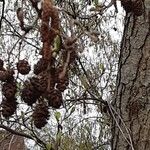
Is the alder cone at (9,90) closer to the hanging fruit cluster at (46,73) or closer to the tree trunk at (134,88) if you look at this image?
the hanging fruit cluster at (46,73)

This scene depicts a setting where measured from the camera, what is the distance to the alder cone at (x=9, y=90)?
804 millimetres

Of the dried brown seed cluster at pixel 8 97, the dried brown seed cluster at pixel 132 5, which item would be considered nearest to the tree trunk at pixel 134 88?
the dried brown seed cluster at pixel 132 5

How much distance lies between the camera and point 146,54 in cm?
158

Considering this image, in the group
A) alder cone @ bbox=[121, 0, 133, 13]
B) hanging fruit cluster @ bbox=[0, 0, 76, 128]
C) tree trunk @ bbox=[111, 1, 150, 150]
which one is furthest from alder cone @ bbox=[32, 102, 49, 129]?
tree trunk @ bbox=[111, 1, 150, 150]

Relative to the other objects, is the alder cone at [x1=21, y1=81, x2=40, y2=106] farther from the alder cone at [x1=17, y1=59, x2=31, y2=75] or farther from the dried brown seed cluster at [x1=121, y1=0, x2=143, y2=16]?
the dried brown seed cluster at [x1=121, y1=0, x2=143, y2=16]

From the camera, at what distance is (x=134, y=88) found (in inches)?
61.8

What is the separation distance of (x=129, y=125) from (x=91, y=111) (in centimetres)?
287

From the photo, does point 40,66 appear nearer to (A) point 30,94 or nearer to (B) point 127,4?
(A) point 30,94

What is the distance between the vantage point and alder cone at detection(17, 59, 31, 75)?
837 millimetres

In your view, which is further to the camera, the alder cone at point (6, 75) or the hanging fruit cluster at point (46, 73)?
the alder cone at point (6, 75)

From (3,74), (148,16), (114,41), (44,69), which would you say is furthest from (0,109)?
(114,41)

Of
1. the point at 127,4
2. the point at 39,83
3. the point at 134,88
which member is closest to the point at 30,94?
the point at 39,83

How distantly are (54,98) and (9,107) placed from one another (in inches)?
5.2

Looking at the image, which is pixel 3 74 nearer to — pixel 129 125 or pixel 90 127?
pixel 129 125
